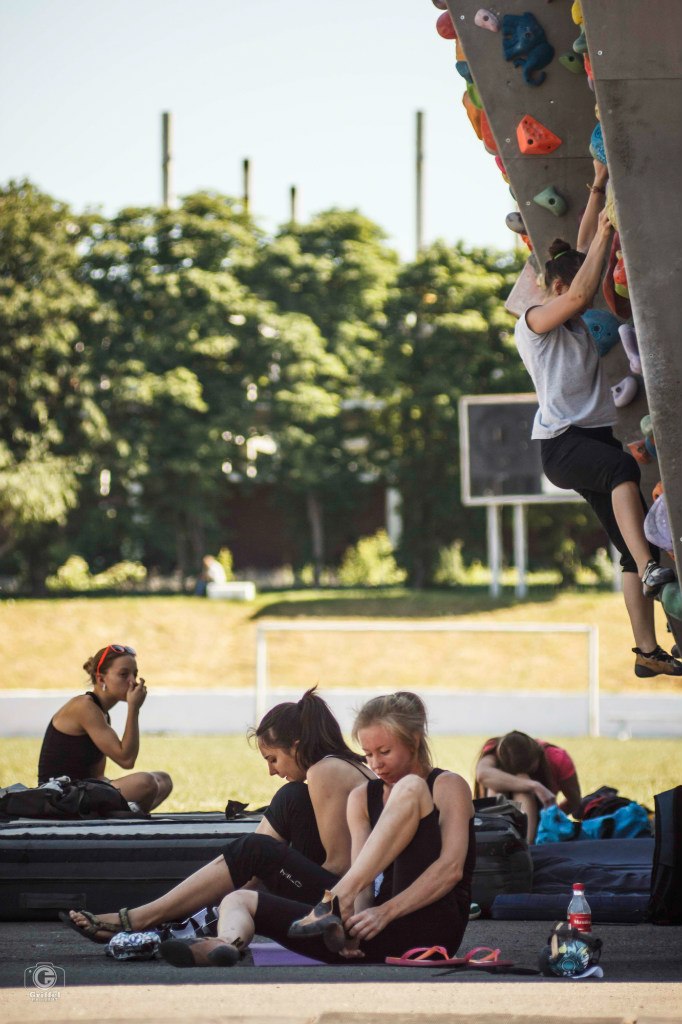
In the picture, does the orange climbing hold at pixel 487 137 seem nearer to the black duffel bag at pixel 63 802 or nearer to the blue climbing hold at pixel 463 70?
the blue climbing hold at pixel 463 70

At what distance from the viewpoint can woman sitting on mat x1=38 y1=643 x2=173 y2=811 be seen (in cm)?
768

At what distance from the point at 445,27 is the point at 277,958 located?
3860 mm

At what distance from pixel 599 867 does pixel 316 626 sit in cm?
1216

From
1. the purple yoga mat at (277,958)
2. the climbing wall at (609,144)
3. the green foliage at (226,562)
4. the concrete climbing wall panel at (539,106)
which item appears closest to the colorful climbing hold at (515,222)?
the climbing wall at (609,144)

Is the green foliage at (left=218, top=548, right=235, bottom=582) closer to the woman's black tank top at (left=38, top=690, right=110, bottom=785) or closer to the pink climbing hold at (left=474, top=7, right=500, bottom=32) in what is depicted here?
the woman's black tank top at (left=38, top=690, right=110, bottom=785)

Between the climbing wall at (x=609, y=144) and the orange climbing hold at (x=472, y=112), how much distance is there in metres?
0.01

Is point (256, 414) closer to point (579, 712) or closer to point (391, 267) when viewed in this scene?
point (391, 267)

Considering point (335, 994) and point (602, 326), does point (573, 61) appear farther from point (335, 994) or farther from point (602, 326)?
point (335, 994)

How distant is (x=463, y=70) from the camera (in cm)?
592

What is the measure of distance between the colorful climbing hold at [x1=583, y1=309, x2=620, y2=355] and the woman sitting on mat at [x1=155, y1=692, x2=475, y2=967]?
177 cm

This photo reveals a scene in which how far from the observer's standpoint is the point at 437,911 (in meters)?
4.90

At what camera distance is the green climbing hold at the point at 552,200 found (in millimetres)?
5750

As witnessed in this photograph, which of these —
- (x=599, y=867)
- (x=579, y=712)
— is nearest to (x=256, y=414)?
(x=579, y=712)

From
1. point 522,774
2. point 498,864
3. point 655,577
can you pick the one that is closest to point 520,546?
point 522,774
